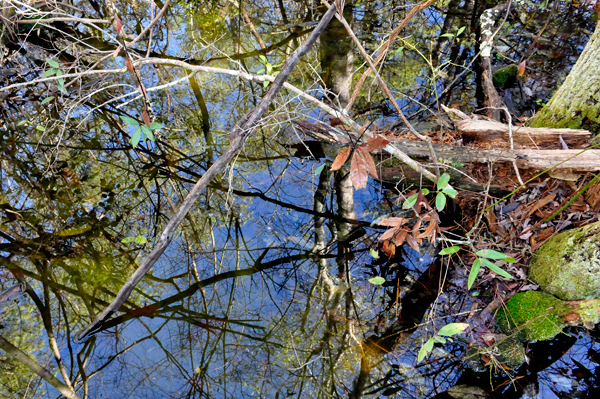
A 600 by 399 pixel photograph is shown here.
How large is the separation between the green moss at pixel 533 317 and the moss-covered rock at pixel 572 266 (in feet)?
0.27

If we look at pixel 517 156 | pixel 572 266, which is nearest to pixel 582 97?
pixel 517 156

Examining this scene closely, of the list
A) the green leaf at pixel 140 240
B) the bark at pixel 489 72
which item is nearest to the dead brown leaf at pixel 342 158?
the bark at pixel 489 72

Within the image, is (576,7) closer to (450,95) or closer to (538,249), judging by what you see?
(450,95)

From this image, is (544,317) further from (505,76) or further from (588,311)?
(505,76)

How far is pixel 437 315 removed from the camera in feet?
7.64

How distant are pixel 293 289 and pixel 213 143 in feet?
5.93

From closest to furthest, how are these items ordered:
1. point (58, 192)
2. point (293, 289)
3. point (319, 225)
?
point (293, 289), point (319, 225), point (58, 192)

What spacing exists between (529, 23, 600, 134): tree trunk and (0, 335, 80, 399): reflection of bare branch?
365cm

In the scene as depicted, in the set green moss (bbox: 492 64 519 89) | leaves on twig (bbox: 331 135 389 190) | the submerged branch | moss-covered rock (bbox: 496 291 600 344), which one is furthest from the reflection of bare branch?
green moss (bbox: 492 64 519 89)

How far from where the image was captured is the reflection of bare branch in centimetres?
216

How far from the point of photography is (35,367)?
2262 mm

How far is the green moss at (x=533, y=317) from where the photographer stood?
212cm

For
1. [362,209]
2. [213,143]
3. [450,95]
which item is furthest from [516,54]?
[213,143]

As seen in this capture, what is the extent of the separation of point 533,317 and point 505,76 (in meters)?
2.99
